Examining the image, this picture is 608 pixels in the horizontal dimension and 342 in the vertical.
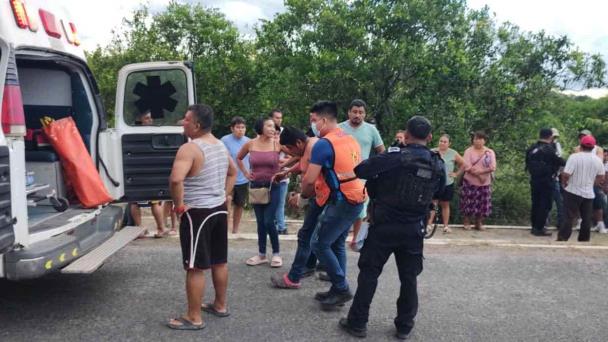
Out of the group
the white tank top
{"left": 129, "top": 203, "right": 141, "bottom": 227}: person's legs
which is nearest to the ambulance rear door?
{"left": 129, "top": 203, "right": 141, "bottom": 227}: person's legs

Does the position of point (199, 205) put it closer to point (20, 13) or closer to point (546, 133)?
point (20, 13)

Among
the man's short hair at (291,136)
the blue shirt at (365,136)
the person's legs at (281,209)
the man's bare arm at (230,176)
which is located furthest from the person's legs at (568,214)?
the man's bare arm at (230,176)

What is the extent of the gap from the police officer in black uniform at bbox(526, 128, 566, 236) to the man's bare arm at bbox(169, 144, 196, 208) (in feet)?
19.1

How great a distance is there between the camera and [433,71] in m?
9.92

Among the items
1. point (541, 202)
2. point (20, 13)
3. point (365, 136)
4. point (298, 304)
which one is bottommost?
point (298, 304)

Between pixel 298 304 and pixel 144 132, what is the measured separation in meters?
2.29

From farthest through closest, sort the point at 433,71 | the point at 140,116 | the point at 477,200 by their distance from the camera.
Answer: the point at 433,71 < the point at 477,200 < the point at 140,116

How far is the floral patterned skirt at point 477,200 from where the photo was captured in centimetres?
793

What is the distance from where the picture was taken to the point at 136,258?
575 centimetres

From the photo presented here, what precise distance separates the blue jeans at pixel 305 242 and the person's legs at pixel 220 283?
2.73 ft

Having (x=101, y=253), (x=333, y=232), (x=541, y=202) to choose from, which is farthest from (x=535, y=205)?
(x=101, y=253)

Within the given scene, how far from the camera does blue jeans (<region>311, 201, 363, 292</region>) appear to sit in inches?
173

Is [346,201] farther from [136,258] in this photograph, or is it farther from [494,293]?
[136,258]

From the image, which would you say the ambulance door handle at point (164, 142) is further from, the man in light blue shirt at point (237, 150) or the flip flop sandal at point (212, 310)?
the flip flop sandal at point (212, 310)
